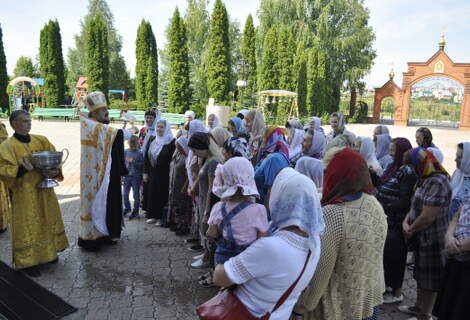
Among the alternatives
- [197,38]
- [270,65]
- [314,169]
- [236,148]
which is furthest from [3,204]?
→ [197,38]

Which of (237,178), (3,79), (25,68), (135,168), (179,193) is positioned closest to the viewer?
(237,178)

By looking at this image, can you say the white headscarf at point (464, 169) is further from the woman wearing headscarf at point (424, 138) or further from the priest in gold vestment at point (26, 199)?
the priest in gold vestment at point (26, 199)

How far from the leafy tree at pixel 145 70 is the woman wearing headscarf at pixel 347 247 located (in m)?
27.0

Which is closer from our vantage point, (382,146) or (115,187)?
(115,187)

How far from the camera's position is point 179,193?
5.15 metres

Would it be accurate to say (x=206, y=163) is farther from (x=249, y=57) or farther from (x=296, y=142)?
(x=249, y=57)

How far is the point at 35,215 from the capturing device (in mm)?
3900

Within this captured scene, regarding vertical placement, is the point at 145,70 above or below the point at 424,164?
above

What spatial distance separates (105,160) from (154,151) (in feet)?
3.75

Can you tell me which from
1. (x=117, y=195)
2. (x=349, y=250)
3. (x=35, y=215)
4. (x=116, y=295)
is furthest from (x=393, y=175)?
(x=35, y=215)

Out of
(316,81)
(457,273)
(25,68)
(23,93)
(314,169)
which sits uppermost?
(25,68)

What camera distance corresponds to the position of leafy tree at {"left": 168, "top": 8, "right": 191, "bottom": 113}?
25562mm

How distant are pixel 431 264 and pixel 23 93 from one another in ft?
106

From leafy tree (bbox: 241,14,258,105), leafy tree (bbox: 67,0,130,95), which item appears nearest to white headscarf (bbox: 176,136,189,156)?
leafy tree (bbox: 241,14,258,105)
